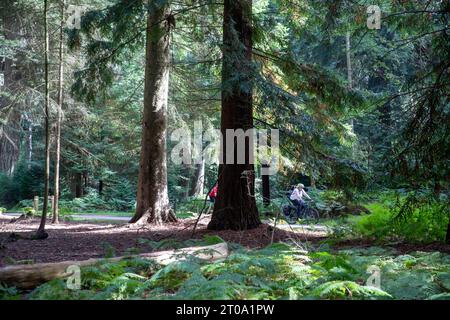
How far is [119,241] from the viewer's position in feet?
31.5

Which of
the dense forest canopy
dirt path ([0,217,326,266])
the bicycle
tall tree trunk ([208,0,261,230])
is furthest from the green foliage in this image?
the bicycle

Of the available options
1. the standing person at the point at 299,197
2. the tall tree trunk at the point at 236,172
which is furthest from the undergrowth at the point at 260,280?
the standing person at the point at 299,197

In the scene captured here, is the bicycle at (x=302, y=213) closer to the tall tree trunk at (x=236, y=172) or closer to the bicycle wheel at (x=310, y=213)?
the bicycle wheel at (x=310, y=213)

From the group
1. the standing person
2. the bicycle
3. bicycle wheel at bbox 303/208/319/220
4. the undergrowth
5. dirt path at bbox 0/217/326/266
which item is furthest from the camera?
bicycle wheel at bbox 303/208/319/220

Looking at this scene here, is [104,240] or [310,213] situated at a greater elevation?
[310,213]

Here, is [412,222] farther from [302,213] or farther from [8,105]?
[8,105]

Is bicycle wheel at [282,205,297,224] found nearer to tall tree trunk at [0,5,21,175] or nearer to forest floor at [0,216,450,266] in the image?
forest floor at [0,216,450,266]

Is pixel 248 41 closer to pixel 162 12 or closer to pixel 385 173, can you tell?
pixel 162 12

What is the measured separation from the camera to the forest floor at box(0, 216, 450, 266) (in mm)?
7657

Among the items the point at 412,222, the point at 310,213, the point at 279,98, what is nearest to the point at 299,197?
the point at 310,213

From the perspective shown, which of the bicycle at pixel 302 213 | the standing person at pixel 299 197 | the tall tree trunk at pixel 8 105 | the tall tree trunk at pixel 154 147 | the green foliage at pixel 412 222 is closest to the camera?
the green foliage at pixel 412 222

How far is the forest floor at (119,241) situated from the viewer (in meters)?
7.66

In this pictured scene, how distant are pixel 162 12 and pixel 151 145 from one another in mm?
3325
